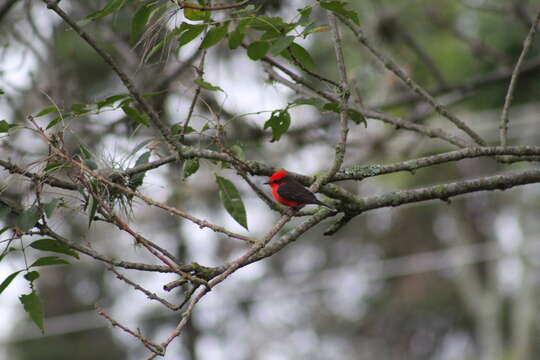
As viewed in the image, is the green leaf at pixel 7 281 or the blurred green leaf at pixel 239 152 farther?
the blurred green leaf at pixel 239 152

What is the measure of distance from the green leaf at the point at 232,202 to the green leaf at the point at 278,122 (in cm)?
29

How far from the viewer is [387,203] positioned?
2793 millimetres

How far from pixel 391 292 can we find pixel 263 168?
45.3 feet

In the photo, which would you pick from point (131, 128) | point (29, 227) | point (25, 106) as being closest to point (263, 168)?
point (29, 227)

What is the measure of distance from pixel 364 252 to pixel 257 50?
44.2ft

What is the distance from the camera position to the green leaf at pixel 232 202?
2748mm

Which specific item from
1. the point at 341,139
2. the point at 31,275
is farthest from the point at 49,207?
the point at 341,139

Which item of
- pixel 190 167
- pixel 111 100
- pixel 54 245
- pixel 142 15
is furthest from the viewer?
pixel 190 167

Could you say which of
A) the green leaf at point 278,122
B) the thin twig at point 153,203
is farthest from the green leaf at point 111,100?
the green leaf at point 278,122

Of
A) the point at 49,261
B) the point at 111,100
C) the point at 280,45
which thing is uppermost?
the point at 280,45

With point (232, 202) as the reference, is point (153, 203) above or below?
below

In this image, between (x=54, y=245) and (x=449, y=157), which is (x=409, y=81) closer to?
(x=449, y=157)

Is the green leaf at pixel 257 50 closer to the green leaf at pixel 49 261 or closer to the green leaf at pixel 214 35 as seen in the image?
the green leaf at pixel 214 35

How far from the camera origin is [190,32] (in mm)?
2391
